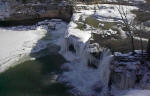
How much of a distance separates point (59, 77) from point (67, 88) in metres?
1.03

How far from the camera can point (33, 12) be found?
20.5 meters

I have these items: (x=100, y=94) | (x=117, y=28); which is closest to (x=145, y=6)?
(x=117, y=28)

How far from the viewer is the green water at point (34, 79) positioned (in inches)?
491

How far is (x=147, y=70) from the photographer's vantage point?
38.4 feet

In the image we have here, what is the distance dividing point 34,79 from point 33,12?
318 inches

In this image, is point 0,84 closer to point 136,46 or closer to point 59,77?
point 59,77

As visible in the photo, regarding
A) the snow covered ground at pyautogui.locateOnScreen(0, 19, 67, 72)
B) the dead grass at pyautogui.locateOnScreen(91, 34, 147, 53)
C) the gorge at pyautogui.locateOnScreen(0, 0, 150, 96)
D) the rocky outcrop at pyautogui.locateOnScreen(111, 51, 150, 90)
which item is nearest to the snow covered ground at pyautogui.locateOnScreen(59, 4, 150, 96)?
the gorge at pyautogui.locateOnScreen(0, 0, 150, 96)

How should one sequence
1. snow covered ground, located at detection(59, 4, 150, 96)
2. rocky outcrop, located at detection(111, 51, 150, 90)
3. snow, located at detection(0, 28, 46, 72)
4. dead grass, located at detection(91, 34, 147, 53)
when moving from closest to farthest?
1. rocky outcrop, located at detection(111, 51, 150, 90)
2. snow covered ground, located at detection(59, 4, 150, 96)
3. dead grass, located at detection(91, 34, 147, 53)
4. snow, located at detection(0, 28, 46, 72)

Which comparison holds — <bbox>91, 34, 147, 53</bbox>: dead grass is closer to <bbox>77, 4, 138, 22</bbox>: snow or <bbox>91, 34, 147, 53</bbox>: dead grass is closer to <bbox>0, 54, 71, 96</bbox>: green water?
<bbox>0, 54, 71, 96</bbox>: green water

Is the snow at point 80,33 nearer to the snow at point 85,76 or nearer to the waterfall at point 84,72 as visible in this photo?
the waterfall at point 84,72

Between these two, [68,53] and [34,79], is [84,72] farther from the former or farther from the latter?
[34,79]

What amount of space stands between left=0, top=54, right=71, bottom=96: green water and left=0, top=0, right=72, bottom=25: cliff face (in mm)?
5603

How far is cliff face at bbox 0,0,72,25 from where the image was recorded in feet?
66.1

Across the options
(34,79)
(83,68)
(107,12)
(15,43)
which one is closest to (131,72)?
(83,68)
